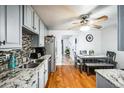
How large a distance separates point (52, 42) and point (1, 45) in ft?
16.0

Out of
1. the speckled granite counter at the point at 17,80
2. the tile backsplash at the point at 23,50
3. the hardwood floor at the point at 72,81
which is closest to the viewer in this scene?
the speckled granite counter at the point at 17,80

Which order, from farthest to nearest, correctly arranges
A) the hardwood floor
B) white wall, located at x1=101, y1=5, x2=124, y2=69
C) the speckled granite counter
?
white wall, located at x1=101, y1=5, x2=124, y2=69
the hardwood floor
the speckled granite counter

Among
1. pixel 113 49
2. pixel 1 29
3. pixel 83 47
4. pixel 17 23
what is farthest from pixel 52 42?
pixel 1 29

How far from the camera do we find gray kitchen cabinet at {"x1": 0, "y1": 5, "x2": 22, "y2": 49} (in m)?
1.29

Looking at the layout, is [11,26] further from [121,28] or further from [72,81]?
→ [72,81]

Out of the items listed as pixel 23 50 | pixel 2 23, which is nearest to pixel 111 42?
pixel 23 50

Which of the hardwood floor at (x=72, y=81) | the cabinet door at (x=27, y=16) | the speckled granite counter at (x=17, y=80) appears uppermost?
the cabinet door at (x=27, y=16)

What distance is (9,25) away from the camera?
147 centimetres

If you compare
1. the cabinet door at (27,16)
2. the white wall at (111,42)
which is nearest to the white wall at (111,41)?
the white wall at (111,42)

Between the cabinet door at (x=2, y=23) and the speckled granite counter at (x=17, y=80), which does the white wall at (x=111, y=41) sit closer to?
the speckled granite counter at (x=17, y=80)

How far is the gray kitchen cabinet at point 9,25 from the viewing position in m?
1.29

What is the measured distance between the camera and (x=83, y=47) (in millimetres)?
7676

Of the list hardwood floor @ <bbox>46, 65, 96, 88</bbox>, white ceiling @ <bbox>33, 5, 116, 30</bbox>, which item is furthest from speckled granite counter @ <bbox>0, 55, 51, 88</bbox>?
hardwood floor @ <bbox>46, 65, 96, 88</bbox>

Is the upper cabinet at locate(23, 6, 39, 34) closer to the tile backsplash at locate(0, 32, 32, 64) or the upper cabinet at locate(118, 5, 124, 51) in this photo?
the tile backsplash at locate(0, 32, 32, 64)
